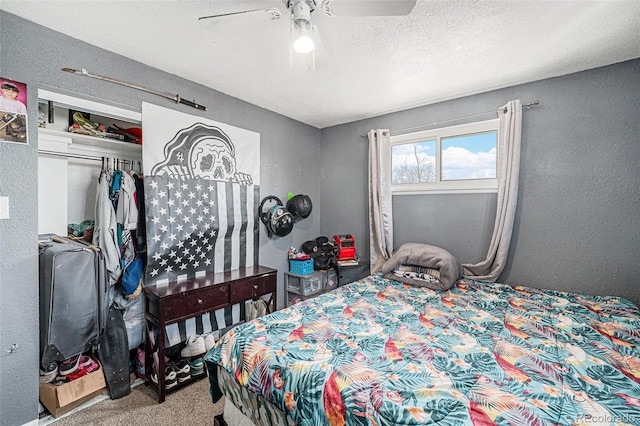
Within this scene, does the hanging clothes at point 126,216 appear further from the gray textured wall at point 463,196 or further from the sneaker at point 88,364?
the sneaker at point 88,364

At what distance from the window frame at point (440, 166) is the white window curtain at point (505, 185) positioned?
0.09 m

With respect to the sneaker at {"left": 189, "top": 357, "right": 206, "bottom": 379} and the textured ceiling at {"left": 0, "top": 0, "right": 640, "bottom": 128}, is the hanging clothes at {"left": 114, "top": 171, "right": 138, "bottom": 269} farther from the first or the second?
the sneaker at {"left": 189, "top": 357, "right": 206, "bottom": 379}

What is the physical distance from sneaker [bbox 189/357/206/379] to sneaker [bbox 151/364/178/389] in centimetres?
15

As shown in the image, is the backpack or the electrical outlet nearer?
the electrical outlet

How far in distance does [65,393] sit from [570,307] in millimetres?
3450

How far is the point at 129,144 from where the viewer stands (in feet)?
7.32

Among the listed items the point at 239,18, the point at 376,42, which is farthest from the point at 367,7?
the point at 376,42

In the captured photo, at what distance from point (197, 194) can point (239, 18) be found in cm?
157

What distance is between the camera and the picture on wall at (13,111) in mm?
1629

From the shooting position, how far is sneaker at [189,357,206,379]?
2299 mm

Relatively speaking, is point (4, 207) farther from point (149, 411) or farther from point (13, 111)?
point (149, 411)

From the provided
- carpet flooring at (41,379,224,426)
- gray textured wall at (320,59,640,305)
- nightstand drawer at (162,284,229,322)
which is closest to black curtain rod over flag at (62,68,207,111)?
nightstand drawer at (162,284,229,322)

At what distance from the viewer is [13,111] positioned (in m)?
1.66

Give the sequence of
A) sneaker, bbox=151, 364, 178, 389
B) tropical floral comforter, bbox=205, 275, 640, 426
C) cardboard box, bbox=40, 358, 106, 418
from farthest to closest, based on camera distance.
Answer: sneaker, bbox=151, 364, 178, 389 < cardboard box, bbox=40, 358, 106, 418 < tropical floral comforter, bbox=205, 275, 640, 426
